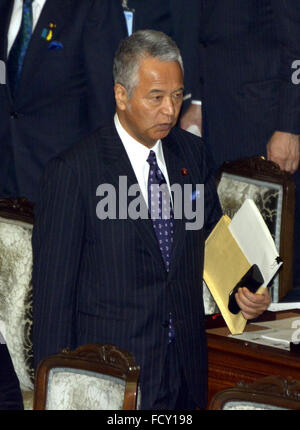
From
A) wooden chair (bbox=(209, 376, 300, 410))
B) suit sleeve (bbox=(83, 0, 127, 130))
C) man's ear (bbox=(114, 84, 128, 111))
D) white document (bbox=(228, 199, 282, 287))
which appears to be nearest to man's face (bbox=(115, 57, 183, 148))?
man's ear (bbox=(114, 84, 128, 111))

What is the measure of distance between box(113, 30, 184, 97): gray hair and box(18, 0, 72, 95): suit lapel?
1365mm

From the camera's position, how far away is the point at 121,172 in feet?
12.5

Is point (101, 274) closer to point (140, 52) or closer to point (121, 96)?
point (121, 96)

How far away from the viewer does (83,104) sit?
5211mm

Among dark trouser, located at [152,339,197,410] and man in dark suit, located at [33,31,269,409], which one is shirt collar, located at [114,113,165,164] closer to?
man in dark suit, located at [33,31,269,409]

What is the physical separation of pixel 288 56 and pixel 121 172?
170 cm

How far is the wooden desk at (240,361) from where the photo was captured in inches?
150

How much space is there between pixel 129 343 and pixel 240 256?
55cm

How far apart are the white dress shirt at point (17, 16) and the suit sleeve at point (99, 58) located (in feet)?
0.82

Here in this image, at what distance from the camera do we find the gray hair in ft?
12.2

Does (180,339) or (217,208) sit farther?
(217,208)

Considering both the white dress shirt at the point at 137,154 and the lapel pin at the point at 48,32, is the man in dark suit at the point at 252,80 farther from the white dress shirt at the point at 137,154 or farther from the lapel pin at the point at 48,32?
the white dress shirt at the point at 137,154
